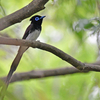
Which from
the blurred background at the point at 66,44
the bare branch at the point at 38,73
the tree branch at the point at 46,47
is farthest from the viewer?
the bare branch at the point at 38,73

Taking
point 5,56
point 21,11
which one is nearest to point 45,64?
point 21,11

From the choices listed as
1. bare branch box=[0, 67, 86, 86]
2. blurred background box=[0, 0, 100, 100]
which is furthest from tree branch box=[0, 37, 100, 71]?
bare branch box=[0, 67, 86, 86]

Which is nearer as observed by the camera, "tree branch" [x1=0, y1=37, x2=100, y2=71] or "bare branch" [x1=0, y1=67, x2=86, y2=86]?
"tree branch" [x1=0, y1=37, x2=100, y2=71]

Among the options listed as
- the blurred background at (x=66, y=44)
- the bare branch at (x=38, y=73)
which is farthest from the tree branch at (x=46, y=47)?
the bare branch at (x=38, y=73)

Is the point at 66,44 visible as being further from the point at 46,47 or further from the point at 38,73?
the point at 46,47

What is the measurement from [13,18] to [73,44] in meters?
2.16

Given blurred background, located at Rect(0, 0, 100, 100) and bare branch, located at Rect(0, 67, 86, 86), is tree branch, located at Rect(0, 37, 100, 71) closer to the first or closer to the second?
blurred background, located at Rect(0, 0, 100, 100)

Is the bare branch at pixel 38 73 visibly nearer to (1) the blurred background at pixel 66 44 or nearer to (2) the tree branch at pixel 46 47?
(1) the blurred background at pixel 66 44

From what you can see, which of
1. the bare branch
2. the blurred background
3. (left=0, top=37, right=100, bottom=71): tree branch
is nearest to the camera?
(left=0, top=37, right=100, bottom=71): tree branch

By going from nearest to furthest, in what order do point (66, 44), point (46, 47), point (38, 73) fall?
1. point (46, 47)
2. point (38, 73)
3. point (66, 44)

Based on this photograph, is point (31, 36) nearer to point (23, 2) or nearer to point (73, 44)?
point (23, 2)

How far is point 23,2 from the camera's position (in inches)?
90.9

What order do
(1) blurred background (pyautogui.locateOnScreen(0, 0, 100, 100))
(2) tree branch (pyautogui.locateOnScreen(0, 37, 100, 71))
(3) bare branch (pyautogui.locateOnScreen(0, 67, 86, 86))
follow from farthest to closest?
(3) bare branch (pyautogui.locateOnScreen(0, 67, 86, 86)), (1) blurred background (pyautogui.locateOnScreen(0, 0, 100, 100)), (2) tree branch (pyautogui.locateOnScreen(0, 37, 100, 71))

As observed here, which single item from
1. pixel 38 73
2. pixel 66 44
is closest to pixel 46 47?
pixel 38 73
